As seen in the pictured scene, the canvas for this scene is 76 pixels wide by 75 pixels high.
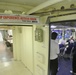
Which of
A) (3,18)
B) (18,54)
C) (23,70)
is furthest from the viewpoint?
(18,54)

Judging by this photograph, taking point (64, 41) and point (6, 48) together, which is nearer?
point (64, 41)

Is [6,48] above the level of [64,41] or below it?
below

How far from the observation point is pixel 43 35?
10.8ft

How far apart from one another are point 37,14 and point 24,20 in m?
0.63

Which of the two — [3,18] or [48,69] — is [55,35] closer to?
[48,69]

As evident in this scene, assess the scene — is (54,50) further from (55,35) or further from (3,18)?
(3,18)

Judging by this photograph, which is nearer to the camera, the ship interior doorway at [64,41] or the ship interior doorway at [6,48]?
the ship interior doorway at [64,41]

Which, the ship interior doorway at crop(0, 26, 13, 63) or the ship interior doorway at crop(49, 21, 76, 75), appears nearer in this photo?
the ship interior doorway at crop(49, 21, 76, 75)

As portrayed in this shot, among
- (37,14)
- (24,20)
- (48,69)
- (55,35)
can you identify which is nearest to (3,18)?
(24,20)

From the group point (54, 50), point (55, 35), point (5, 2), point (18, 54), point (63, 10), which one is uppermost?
point (5, 2)

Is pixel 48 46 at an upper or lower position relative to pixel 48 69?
upper

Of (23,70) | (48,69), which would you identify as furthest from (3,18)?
(23,70)

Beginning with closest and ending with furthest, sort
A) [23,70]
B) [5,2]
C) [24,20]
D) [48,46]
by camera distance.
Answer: [24,20], [5,2], [48,46], [23,70]

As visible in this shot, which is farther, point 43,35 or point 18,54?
point 18,54
